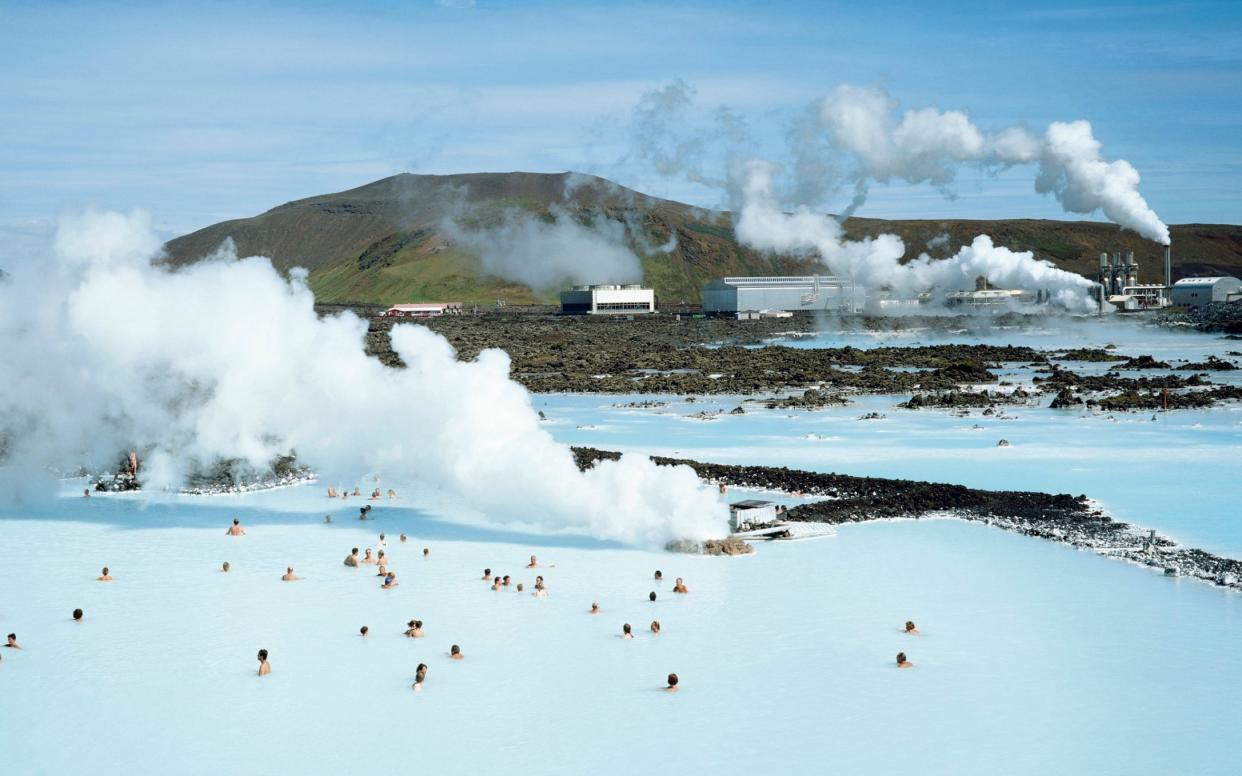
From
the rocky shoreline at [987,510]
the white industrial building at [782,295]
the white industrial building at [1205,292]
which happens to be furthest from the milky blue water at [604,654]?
the white industrial building at [1205,292]

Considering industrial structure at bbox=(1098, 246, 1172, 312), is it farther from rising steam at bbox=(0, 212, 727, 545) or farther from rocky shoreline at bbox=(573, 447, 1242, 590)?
rising steam at bbox=(0, 212, 727, 545)

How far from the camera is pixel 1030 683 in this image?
947 inches

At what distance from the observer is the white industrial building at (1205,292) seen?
7357 inches

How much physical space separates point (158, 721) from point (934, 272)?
14724cm

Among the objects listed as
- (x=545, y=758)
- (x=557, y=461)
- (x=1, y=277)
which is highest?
(x=1, y=277)

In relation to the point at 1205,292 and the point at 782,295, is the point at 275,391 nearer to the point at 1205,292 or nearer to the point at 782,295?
the point at 782,295

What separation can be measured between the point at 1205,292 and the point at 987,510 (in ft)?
555

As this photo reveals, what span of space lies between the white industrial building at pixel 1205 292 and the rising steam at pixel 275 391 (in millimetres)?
172320

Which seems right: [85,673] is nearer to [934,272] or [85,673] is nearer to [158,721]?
[158,721]

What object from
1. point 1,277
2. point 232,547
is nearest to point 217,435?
point 232,547

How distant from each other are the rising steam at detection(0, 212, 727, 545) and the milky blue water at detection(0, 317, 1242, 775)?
175cm

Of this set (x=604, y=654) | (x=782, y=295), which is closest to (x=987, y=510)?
(x=604, y=654)

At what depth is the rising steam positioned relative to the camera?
3759 cm

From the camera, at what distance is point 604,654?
26.3 m
